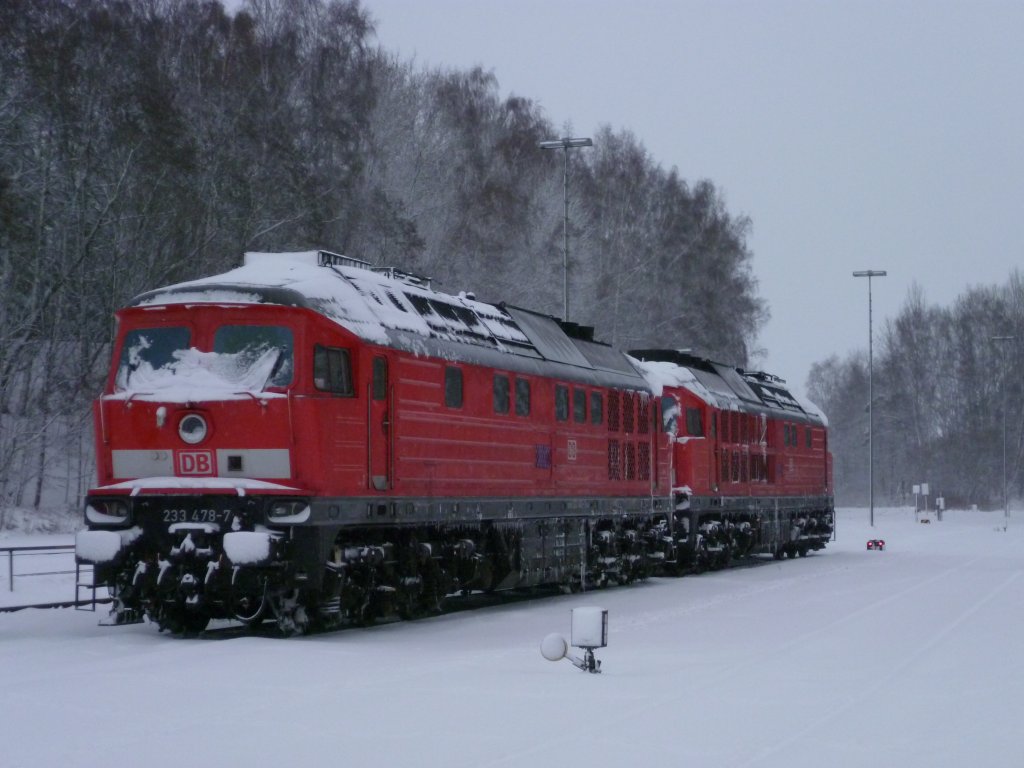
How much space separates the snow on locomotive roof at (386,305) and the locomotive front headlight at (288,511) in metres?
2.13

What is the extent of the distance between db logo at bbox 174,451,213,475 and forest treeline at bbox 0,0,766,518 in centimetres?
1041

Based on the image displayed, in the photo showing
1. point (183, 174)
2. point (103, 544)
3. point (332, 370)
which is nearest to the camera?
point (103, 544)

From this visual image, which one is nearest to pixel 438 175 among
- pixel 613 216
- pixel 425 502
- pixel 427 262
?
pixel 427 262

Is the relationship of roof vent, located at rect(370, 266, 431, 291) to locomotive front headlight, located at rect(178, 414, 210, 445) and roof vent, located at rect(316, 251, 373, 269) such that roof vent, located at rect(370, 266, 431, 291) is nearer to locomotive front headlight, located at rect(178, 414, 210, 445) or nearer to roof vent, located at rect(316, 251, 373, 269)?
roof vent, located at rect(316, 251, 373, 269)

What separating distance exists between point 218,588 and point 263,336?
2738 mm

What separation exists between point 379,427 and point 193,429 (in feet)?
7.52

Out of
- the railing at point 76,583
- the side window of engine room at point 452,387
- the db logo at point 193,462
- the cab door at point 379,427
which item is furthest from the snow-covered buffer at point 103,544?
the side window of engine room at point 452,387

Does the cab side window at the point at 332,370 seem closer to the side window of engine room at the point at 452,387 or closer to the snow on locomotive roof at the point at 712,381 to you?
the side window of engine room at the point at 452,387

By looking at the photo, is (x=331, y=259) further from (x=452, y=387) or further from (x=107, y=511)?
(x=107, y=511)

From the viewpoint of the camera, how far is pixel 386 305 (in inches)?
709

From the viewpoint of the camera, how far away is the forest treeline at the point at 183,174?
106 feet

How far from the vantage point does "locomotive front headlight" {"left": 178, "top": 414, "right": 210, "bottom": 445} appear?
15.8 m

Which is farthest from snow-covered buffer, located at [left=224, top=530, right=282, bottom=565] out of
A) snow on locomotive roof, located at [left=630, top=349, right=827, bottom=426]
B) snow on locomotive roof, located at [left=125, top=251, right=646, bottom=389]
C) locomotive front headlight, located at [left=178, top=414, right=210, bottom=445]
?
snow on locomotive roof, located at [left=630, top=349, right=827, bottom=426]

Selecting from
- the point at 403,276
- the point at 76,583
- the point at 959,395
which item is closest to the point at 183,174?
the point at 403,276
